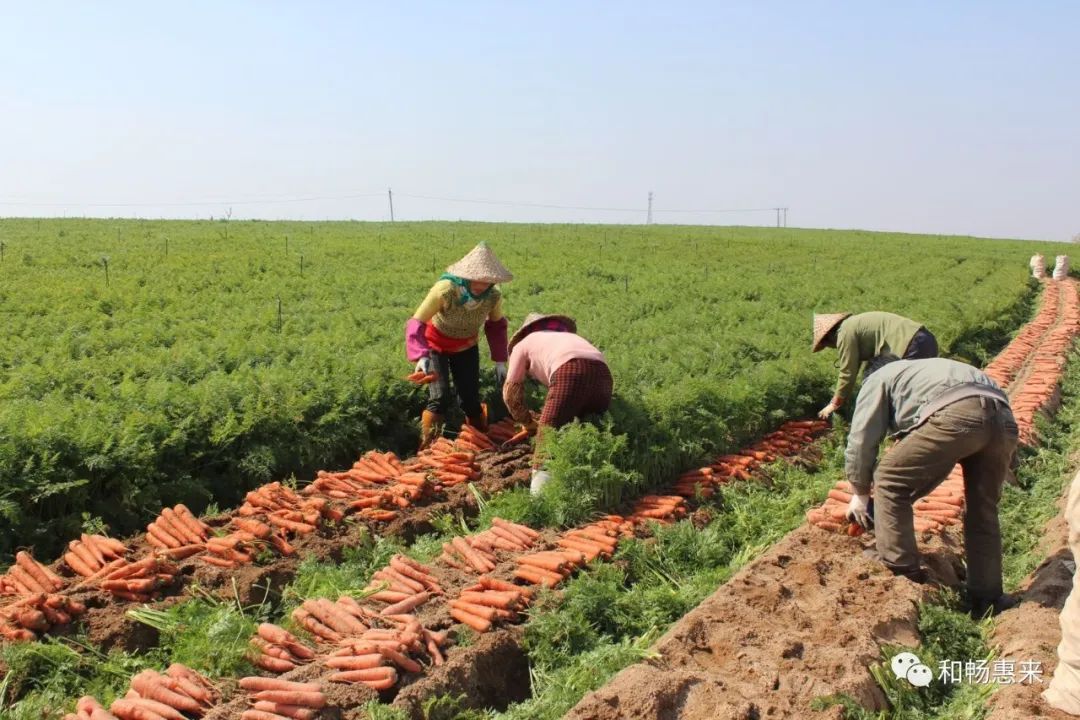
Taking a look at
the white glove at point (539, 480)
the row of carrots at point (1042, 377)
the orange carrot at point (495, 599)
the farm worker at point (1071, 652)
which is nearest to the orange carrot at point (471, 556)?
the orange carrot at point (495, 599)

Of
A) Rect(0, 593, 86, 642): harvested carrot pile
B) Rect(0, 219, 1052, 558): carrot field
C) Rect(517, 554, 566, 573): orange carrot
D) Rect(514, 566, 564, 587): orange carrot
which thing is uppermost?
Rect(0, 219, 1052, 558): carrot field

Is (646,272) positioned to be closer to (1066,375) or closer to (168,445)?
(1066,375)

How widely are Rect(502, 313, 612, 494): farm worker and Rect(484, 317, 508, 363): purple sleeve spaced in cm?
82

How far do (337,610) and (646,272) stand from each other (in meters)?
19.9

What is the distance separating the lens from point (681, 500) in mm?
6930

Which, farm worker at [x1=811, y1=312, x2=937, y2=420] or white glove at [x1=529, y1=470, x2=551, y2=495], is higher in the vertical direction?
farm worker at [x1=811, y1=312, x2=937, y2=420]

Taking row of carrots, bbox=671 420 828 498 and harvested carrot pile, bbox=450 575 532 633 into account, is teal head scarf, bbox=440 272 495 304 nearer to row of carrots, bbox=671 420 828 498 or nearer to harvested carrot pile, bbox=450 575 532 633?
row of carrots, bbox=671 420 828 498

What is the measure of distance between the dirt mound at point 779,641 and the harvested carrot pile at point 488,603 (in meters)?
0.87

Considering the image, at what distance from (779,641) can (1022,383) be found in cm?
899

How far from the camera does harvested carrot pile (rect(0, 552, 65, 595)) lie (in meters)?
4.98

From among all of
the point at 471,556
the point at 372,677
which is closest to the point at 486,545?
the point at 471,556

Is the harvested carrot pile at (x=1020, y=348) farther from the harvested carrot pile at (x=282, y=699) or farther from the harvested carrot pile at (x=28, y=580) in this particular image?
the harvested carrot pile at (x=28, y=580)

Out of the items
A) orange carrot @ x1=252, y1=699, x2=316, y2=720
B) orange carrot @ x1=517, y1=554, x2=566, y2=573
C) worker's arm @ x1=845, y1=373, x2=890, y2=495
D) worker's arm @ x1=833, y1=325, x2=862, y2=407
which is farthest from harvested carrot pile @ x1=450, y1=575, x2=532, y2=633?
worker's arm @ x1=833, y1=325, x2=862, y2=407

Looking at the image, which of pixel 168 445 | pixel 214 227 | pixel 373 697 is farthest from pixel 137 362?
pixel 214 227
